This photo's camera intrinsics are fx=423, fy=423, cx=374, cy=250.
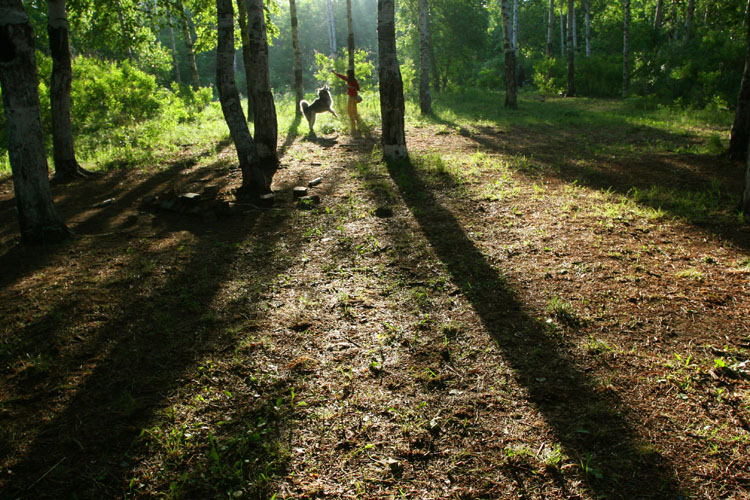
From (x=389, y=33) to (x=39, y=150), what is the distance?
18.8 feet

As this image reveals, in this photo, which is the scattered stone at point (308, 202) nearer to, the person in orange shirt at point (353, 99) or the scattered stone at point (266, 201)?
the scattered stone at point (266, 201)

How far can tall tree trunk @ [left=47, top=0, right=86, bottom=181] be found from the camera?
7715mm

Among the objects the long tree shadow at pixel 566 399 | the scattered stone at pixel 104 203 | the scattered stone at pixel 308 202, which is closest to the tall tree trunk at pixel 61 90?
the scattered stone at pixel 104 203

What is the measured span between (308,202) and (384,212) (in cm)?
121

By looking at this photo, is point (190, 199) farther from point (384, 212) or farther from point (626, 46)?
point (626, 46)

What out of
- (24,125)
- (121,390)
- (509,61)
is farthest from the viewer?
(509,61)

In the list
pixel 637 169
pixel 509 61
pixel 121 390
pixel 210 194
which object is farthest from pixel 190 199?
pixel 509 61

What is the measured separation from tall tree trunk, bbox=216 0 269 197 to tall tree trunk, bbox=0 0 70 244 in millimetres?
2175

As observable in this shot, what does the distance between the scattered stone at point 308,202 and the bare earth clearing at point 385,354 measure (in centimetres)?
29

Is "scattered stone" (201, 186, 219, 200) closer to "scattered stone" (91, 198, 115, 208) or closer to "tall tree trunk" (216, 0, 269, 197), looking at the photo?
"tall tree trunk" (216, 0, 269, 197)

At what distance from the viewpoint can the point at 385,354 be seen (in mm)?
3172

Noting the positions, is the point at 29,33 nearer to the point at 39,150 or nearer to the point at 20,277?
the point at 39,150

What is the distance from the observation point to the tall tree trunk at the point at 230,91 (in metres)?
6.25

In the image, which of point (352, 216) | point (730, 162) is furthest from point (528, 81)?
point (352, 216)
